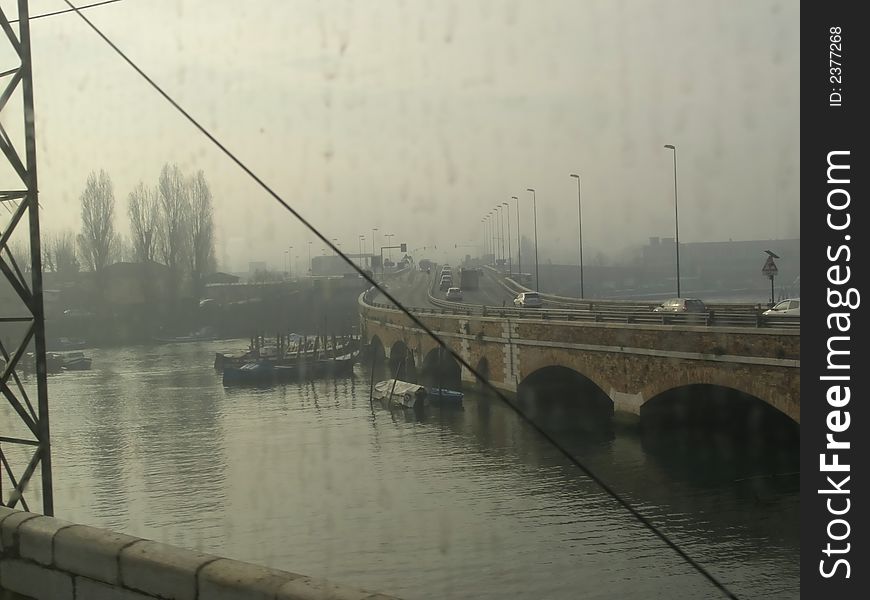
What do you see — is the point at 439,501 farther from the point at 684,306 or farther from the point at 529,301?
the point at 529,301

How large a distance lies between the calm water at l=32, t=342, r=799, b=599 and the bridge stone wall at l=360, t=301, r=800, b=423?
1.41 m

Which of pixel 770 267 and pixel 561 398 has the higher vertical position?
pixel 770 267

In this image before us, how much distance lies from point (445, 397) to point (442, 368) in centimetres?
408

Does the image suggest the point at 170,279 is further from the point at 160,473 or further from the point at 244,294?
the point at 160,473

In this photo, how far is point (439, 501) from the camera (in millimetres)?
15234

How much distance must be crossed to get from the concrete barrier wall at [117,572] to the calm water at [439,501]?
742 cm

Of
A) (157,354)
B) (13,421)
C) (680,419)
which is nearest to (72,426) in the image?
(13,421)

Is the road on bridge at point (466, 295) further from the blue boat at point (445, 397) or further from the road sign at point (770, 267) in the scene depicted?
the road sign at point (770, 267)

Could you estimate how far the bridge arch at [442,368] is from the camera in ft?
104

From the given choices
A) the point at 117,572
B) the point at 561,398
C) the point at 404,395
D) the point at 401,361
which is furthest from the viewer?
the point at 401,361

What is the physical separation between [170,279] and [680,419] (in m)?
35.3

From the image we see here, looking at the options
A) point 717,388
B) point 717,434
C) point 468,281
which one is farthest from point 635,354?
point 468,281

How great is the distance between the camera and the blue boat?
88.9 ft

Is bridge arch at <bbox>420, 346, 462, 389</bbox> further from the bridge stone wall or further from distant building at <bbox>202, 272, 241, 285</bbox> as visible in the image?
distant building at <bbox>202, 272, 241, 285</bbox>
